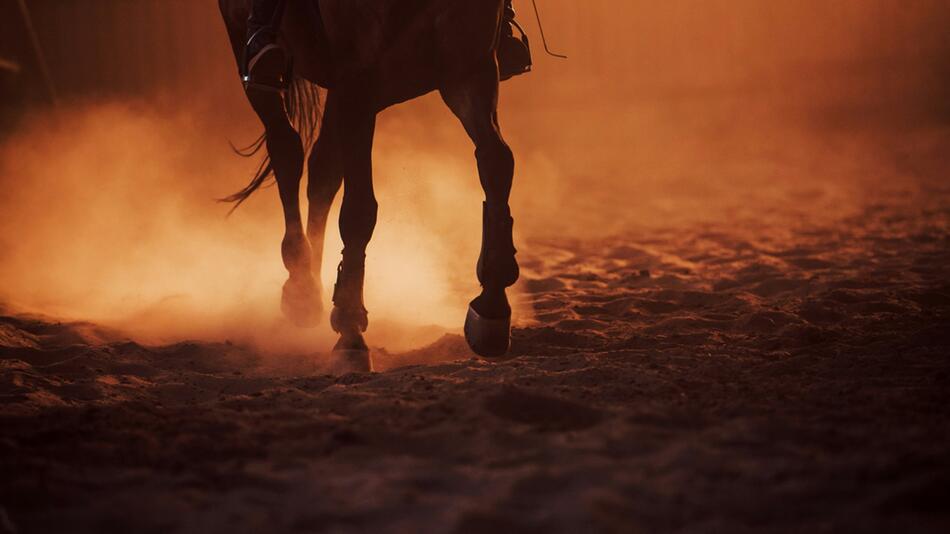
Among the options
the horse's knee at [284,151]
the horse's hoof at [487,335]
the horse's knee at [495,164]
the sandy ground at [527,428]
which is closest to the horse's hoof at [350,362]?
the sandy ground at [527,428]

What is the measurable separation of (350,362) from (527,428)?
1340mm

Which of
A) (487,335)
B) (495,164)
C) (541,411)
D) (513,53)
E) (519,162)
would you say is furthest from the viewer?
(519,162)

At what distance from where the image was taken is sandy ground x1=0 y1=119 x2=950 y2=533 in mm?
2422

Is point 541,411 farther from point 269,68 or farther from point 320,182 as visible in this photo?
point 320,182

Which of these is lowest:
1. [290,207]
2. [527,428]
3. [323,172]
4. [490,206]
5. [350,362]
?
[527,428]

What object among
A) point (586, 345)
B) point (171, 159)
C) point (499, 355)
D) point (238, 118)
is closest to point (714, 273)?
point (586, 345)

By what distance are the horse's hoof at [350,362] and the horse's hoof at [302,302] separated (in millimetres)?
818

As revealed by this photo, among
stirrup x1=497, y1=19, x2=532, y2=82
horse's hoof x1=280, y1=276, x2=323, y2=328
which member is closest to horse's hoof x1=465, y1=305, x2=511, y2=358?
horse's hoof x1=280, y1=276, x2=323, y2=328

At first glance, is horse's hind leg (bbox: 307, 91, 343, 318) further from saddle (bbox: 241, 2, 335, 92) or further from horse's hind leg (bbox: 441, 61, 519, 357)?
horse's hind leg (bbox: 441, 61, 519, 357)

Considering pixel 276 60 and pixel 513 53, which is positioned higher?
pixel 513 53

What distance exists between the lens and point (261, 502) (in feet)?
8.29

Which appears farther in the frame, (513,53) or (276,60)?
(513,53)

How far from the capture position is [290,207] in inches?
205

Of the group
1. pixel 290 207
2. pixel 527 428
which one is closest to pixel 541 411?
pixel 527 428
